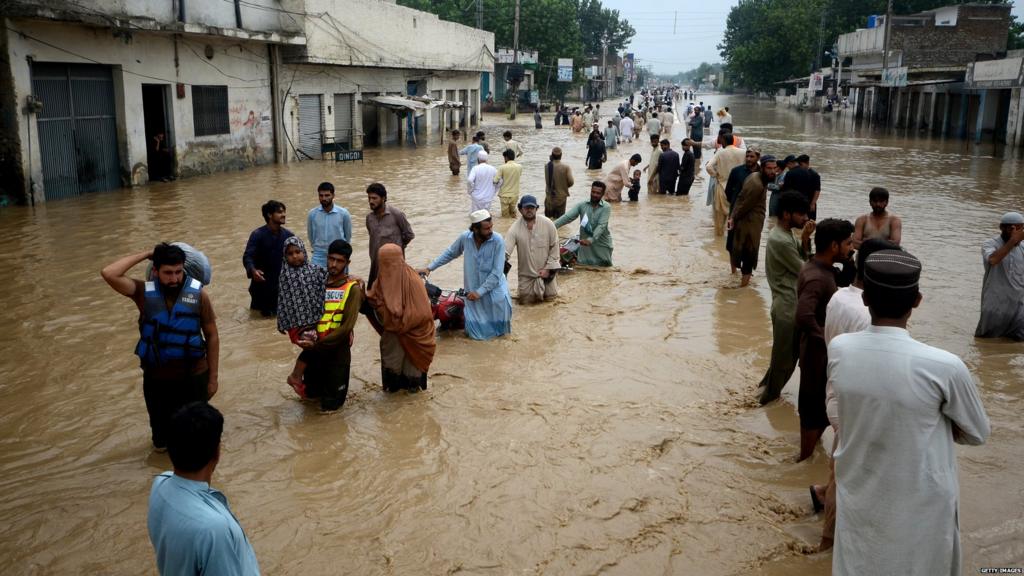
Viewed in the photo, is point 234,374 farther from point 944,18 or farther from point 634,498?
point 944,18

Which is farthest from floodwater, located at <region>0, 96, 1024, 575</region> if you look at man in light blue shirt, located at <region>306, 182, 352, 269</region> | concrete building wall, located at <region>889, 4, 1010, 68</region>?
concrete building wall, located at <region>889, 4, 1010, 68</region>

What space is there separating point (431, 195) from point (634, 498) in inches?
535

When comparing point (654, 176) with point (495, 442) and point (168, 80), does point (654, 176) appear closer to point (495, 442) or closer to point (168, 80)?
point (168, 80)

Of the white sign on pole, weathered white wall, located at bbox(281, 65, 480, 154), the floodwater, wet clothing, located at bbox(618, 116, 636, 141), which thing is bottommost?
the floodwater

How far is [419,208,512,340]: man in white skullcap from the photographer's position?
739cm

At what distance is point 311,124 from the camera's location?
2605 cm

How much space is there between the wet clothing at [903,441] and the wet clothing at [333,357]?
3621 millimetres

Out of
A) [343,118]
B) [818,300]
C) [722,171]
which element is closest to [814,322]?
[818,300]

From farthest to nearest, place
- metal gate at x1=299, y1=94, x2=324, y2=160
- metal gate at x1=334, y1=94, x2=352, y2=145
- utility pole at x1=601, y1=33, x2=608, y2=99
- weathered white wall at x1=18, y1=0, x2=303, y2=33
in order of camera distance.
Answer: utility pole at x1=601, y1=33, x2=608, y2=99 → metal gate at x1=334, y1=94, x2=352, y2=145 → metal gate at x1=299, y1=94, x2=324, y2=160 → weathered white wall at x1=18, y1=0, x2=303, y2=33

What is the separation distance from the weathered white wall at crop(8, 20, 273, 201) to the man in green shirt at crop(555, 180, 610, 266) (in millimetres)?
10679

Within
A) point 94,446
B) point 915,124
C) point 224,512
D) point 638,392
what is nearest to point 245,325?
point 94,446

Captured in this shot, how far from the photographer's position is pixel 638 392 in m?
6.53

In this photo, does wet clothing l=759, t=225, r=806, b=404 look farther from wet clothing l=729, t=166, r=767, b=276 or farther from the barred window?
the barred window

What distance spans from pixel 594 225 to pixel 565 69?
53.6 meters
